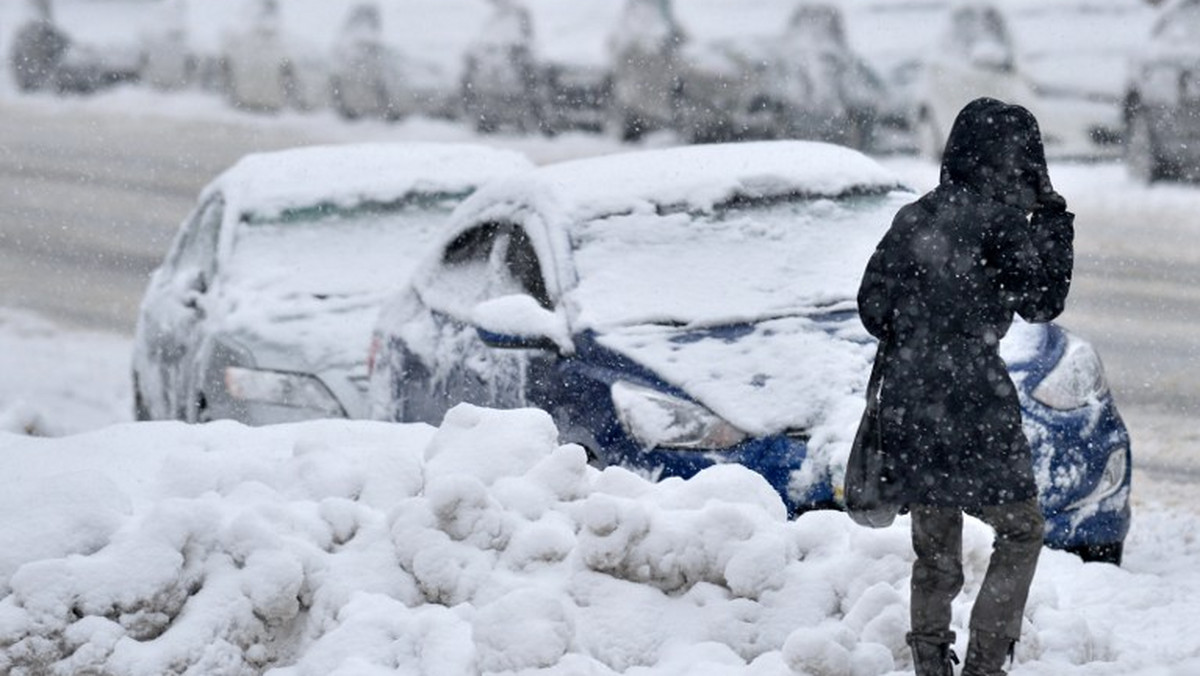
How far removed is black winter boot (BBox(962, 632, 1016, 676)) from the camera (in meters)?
5.31

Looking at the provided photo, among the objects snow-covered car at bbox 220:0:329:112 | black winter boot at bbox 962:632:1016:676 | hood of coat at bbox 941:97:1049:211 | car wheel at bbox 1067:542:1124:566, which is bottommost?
snow-covered car at bbox 220:0:329:112

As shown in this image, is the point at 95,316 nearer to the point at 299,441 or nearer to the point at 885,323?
the point at 299,441

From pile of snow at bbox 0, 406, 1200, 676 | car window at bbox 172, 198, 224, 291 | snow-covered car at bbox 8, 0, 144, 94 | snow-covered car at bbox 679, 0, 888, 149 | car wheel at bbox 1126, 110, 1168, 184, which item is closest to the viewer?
pile of snow at bbox 0, 406, 1200, 676

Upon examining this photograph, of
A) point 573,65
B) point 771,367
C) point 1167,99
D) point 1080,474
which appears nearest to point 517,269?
point 771,367

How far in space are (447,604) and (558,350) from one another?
1679 millimetres

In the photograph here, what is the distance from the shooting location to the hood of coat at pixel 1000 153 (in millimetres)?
5145

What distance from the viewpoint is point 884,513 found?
17.5 ft

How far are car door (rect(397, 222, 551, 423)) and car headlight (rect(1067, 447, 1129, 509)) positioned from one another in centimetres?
198

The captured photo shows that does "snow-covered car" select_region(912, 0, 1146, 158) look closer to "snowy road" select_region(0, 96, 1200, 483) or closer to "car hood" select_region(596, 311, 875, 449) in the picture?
"snowy road" select_region(0, 96, 1200, 483)

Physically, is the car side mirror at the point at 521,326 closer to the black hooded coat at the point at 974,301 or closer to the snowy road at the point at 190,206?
the black hooded coat at the point at 974,301

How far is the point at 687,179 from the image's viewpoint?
7.98 metres

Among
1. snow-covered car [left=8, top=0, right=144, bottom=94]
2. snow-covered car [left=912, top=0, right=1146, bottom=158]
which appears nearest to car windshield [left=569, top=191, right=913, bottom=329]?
snow-covered car [left=912, top=0, right=1146, bottom=158]

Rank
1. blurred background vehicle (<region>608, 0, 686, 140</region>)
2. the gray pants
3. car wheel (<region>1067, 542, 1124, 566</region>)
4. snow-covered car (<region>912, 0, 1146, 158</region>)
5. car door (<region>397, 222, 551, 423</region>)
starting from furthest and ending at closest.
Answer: blurred background vehicle (<region>608, 0, 686, 140</region>) < snow-covered car (<region>912, 0, 1146, 158</region>) < car door (<region>397, 222, 551, 423</region>) < car wheel (<region>1067, 542, 1124, 566</region>) < the gray pants

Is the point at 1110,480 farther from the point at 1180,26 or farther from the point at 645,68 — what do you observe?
Answer: the point at 645,68
